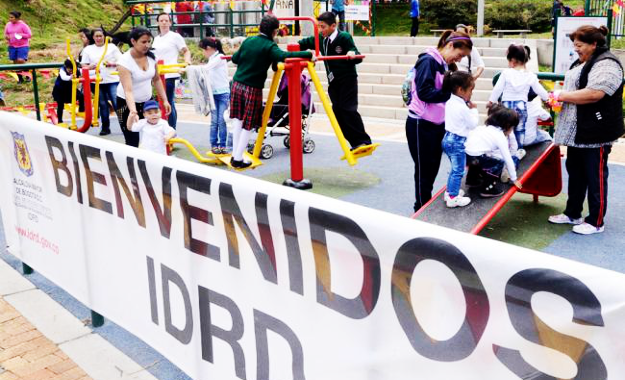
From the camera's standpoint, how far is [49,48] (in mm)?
20438

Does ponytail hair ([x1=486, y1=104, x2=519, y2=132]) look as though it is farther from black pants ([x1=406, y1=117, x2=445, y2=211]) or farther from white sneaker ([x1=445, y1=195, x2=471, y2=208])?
white sneaker ([x1=445, y1=195, x2=471, y2=208])

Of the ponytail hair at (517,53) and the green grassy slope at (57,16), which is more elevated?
the green grassy slope at (57,16)

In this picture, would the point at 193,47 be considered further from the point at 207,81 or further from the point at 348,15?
the point at 207,81

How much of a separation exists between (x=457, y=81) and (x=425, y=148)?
691 mm

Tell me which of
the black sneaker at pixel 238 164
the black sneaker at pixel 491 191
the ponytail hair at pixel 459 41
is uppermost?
the ponytail hair at pixel 459 41

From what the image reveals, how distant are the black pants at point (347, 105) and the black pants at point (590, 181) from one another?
2880 millimetres

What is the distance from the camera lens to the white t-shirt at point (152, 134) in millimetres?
6414

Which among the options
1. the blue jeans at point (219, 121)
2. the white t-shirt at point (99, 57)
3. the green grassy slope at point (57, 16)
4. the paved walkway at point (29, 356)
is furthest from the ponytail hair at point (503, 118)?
the green grassy slope at point (57, 16)

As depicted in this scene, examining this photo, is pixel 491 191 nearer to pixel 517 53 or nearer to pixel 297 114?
pixel 517 53

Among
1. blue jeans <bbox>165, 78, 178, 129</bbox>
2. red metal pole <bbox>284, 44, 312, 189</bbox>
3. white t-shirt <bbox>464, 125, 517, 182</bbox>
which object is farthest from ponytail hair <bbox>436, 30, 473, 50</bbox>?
blue jeans <bbox>165, 78, 178, 129</bbox>

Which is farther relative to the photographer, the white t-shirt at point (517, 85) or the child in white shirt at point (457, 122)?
the white t-shirt at point (517, 85)

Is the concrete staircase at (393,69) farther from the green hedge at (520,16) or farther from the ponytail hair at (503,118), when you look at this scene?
the green hedge at (520,16)

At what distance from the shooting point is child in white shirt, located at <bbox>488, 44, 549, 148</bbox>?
667cm

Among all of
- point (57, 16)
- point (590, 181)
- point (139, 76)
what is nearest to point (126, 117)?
point (139, 76)
